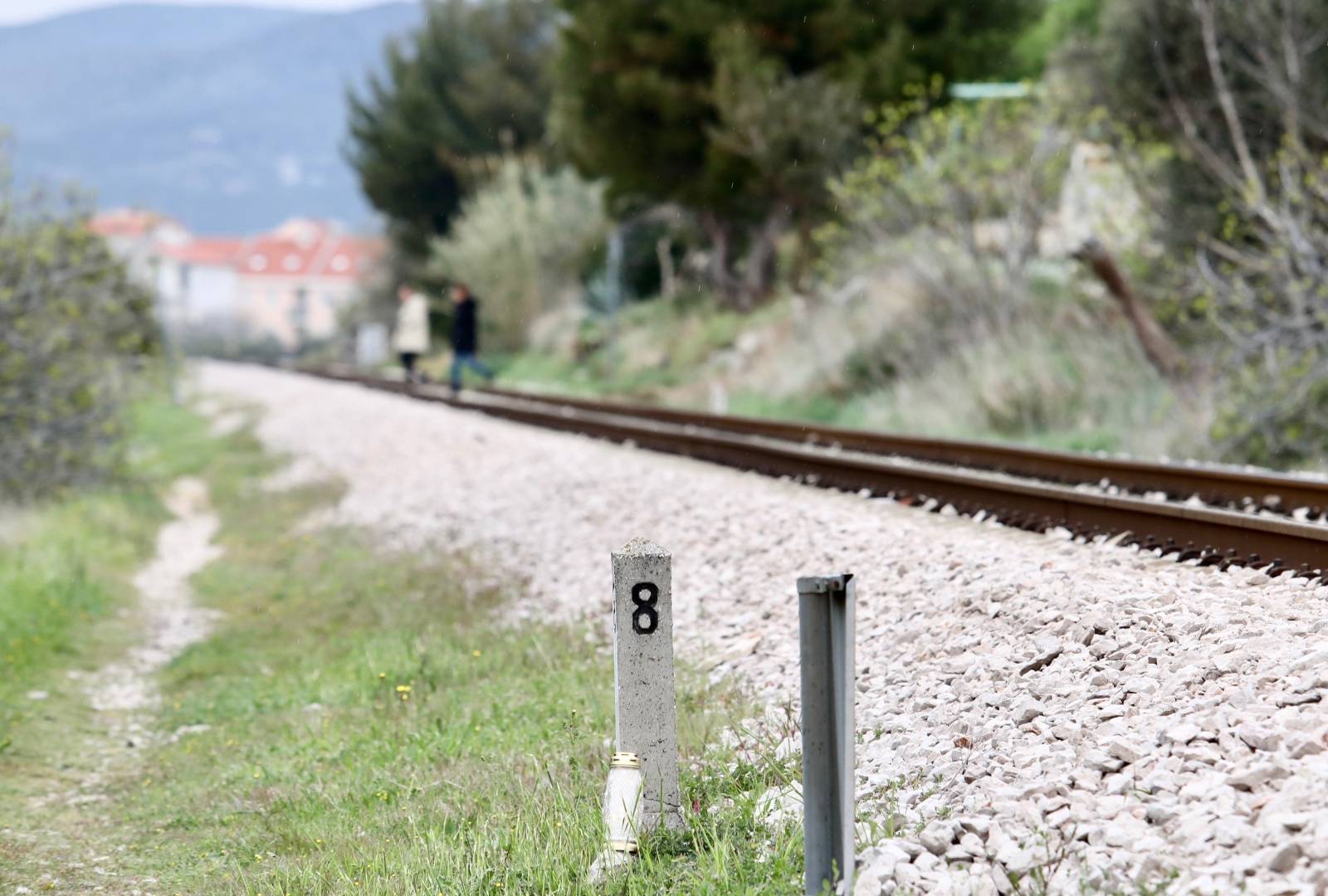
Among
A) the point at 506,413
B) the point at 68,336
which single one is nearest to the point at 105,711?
the point at 68,336

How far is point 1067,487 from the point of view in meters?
10.1

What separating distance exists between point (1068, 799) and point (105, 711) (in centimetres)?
631

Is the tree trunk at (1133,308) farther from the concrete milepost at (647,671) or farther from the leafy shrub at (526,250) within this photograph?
the leafy shrub at (526,250)

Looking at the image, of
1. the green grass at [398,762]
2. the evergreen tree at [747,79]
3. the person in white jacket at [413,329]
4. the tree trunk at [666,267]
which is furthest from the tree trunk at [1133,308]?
the tree trunk at [666,267]

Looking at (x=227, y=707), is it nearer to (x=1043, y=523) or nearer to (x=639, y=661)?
(x=639, y=661)

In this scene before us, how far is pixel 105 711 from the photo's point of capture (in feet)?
27.7

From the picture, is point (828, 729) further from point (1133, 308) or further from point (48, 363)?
point (48, 363)

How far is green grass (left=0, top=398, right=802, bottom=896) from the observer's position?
4.70m

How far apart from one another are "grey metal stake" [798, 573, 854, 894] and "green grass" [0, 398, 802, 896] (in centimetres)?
23

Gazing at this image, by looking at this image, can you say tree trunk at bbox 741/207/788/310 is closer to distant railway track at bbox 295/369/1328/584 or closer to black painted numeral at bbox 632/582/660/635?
distant railway track at bbox 295/369/1328/584

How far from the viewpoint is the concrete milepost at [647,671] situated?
481 centimetres

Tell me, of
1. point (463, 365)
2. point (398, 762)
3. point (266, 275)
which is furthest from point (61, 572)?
point (266, 275)

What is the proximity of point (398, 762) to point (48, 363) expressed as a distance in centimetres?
1015

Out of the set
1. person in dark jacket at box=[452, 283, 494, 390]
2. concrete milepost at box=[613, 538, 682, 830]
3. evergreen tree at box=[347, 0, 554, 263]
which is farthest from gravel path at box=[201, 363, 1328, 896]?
evergreen tree at box=[347, 0, 554, 263]
